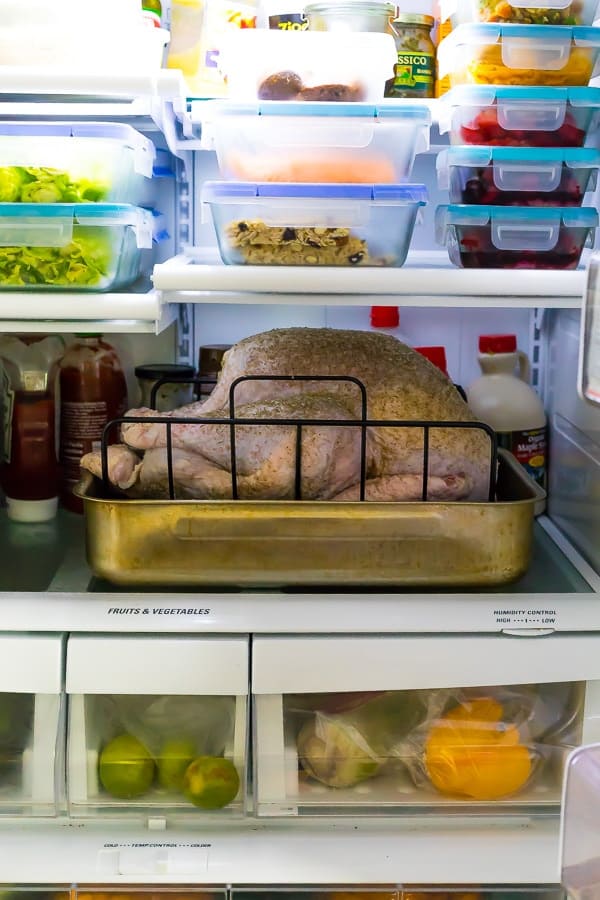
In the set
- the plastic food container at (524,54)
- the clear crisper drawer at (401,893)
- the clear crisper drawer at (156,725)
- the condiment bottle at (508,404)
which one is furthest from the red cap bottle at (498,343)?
the clear crisper drawer at (401,893)

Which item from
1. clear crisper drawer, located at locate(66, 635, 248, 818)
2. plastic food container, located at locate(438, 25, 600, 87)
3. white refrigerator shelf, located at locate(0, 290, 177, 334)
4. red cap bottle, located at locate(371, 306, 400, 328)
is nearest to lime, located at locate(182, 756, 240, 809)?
clear crisper drawer, located at locate(66, 635, 248, 818)

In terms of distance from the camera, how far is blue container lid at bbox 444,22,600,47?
110 cm

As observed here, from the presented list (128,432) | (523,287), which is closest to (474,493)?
(523,287)

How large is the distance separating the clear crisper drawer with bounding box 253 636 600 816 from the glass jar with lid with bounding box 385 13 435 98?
2.37 feet

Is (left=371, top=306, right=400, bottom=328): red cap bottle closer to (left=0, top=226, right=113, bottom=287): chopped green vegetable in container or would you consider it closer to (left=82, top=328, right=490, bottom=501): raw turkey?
(left=82, top=328, right=490, bottom=501): raw turkey

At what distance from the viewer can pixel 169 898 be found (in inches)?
44.3

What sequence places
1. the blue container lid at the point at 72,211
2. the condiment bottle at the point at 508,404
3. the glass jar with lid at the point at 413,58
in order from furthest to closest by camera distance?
the condiment bottle at the point at 508,404 < the glass jar with lid at the point at 413,58 < the blue container lid at the point at 72,211

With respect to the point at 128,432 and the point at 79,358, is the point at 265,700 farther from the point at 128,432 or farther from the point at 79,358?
the point at 79,358

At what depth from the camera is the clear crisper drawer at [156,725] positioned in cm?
108

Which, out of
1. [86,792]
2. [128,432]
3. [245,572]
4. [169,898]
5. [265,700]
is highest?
[128,432]

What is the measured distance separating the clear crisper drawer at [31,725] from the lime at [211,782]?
0.47ft

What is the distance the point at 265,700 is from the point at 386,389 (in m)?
0.39

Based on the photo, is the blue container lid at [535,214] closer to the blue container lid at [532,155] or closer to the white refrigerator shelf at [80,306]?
the blue container lid at [532,155]

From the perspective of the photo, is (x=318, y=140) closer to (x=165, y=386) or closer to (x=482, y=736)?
(x=165, y=386)
